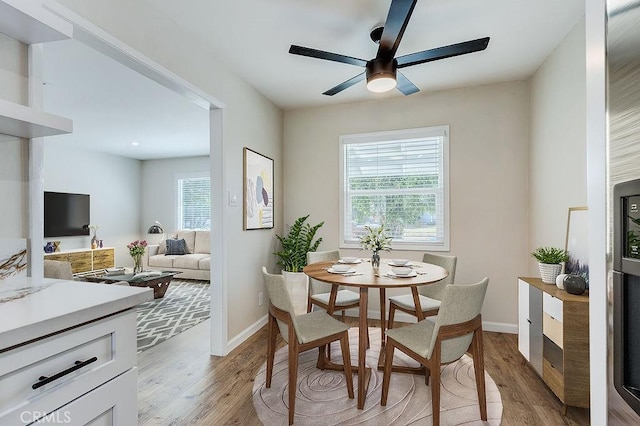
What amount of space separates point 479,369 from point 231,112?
2843mm

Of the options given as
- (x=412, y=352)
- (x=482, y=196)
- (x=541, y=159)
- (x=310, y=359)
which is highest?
(x=541, y=159)

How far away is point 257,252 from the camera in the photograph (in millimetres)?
3445

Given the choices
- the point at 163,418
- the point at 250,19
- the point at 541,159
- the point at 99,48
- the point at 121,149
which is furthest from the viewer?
the point at 121,149

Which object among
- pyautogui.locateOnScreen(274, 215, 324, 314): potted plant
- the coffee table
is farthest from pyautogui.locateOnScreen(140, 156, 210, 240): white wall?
pyautogui.locateOnScreen(274, 215, 324, 314): potted plant

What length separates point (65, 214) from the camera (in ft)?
19.2

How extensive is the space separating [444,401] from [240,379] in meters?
1.46

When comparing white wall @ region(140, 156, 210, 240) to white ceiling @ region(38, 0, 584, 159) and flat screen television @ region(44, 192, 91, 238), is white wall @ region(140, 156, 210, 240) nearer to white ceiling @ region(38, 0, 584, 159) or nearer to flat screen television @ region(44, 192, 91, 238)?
flat screen television @ region(44, 192, 91, 238)

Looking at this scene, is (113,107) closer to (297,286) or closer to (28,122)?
(297,286)

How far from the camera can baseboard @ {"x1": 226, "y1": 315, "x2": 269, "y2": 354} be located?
9.44 ft

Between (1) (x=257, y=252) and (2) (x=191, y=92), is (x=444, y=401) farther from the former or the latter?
(2) (x=191, y=92)

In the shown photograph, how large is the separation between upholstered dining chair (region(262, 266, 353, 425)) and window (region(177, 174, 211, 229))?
219 inches

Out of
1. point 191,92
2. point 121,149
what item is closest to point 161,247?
point 121,149

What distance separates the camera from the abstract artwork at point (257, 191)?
3191mm

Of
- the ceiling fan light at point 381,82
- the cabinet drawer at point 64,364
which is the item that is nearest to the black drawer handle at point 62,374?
the cabinet drawer at point 64,364
